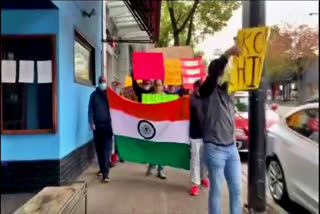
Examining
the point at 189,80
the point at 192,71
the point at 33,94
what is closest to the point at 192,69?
the point at 192,71

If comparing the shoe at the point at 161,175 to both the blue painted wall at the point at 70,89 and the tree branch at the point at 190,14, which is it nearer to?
the blue painted wall at the point at 70,89

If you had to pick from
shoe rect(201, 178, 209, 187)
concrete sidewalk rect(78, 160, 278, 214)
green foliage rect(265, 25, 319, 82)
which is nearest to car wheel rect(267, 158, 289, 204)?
concrete sidewalk rect(78, 160, 278, 214)

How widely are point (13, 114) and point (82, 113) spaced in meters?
2.21

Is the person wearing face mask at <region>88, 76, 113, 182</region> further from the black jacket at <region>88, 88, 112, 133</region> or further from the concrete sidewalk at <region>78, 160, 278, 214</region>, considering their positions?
the concrete sidewalk at <region>78, 160, 278, 214</region>

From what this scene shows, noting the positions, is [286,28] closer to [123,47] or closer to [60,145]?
[60,145]

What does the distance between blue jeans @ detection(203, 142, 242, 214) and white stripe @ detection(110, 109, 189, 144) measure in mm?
2844

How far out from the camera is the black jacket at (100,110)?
862cm

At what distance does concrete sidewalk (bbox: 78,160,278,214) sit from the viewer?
251 inches

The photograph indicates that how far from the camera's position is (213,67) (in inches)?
167

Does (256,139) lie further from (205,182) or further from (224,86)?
(205,182)

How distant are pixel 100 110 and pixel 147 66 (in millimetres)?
2206

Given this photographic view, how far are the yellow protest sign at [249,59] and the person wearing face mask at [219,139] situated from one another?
2.82 feet

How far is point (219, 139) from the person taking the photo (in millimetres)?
4508

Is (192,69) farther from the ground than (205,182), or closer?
farther from the ground
